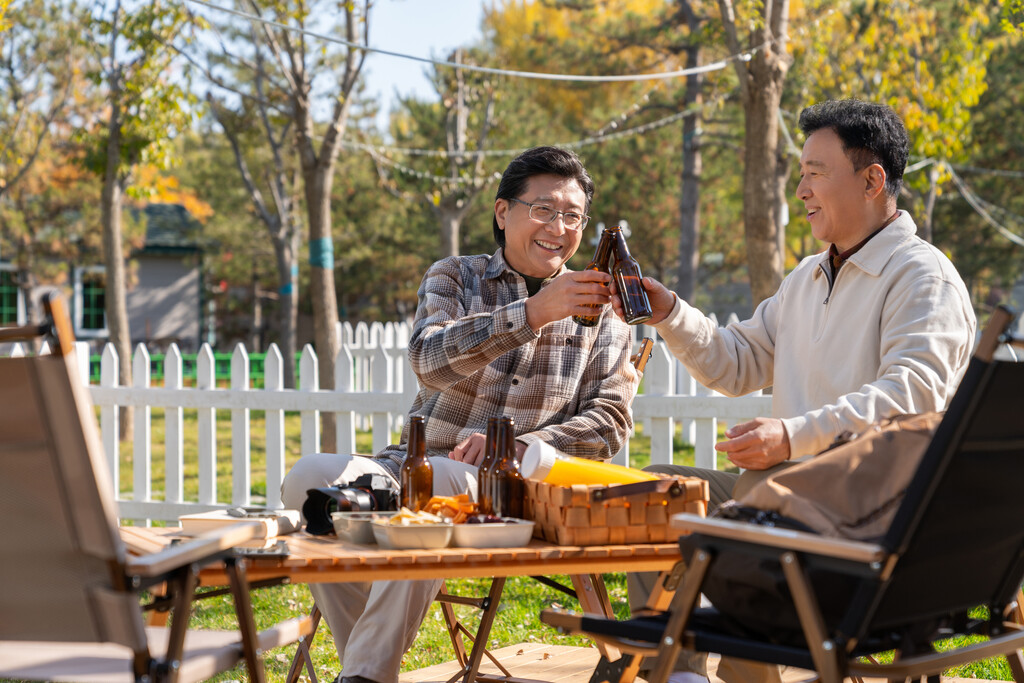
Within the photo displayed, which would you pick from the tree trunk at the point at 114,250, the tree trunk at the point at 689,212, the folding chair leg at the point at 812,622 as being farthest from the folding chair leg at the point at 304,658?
the tree trunk at the point at 689,212

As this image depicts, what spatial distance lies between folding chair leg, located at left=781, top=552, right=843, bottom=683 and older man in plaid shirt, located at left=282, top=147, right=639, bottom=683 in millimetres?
1312

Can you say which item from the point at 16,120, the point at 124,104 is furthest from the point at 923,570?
the point at 16,120

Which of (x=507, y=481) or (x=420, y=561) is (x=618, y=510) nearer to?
(x=507, y=481)

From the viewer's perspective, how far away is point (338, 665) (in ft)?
13.0

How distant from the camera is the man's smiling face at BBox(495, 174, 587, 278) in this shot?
3381 millimetres

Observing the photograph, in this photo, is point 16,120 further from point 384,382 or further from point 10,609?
point 10,609

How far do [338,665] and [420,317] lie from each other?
1495mm

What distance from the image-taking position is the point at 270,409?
6621mm

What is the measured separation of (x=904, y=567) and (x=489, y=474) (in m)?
0.97

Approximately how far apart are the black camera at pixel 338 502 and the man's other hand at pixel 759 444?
831 mm

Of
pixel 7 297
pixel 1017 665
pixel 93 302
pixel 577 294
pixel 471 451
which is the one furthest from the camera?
pixel 93 302

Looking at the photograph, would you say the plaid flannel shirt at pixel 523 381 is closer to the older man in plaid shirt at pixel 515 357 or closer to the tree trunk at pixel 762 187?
the older man in plaid shirt at pixel 515 357

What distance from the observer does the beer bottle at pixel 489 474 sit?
2.44 m

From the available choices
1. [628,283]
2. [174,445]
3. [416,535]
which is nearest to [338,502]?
[416,535]
